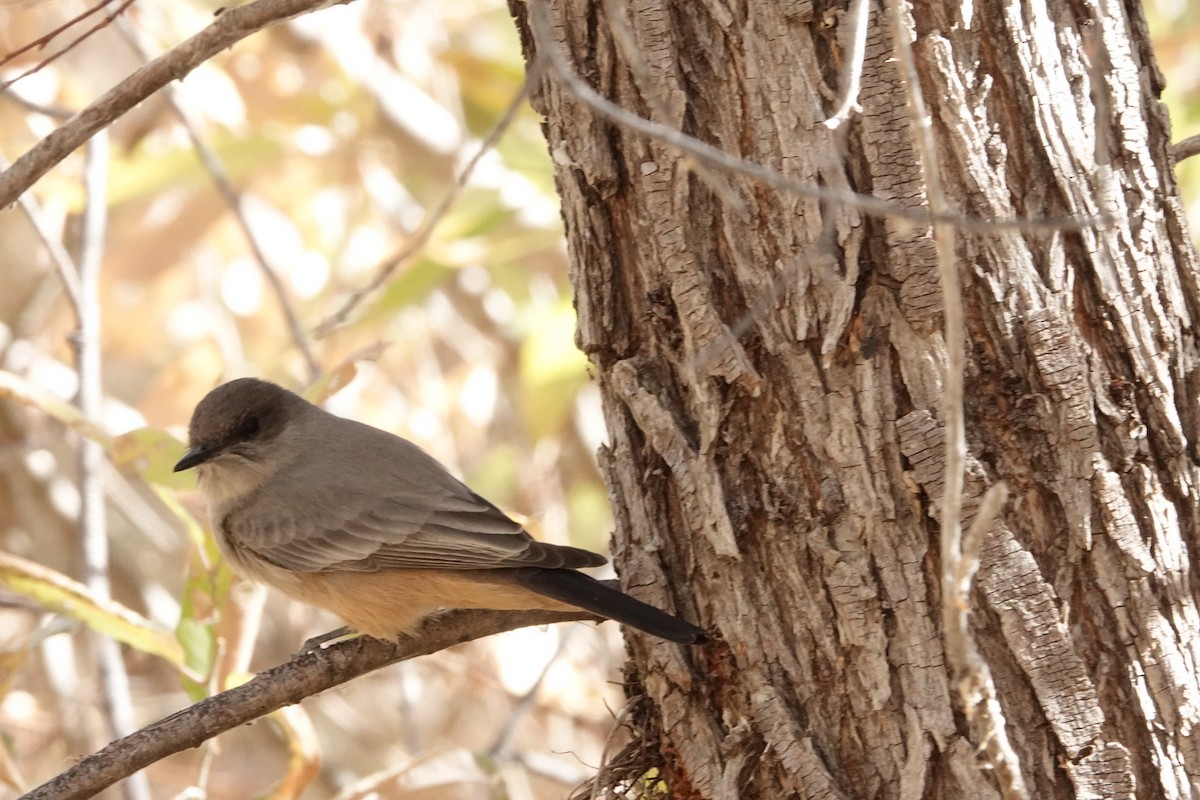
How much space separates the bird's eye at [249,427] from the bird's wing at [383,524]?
22 centimetres

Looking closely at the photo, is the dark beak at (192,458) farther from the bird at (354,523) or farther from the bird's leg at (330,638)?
the bird's leg at (330,638)

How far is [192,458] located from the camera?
12.6 ft

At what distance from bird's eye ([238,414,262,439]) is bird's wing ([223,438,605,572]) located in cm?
22

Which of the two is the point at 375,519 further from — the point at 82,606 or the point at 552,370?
the point at 552,370

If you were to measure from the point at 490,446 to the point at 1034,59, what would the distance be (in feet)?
18.0

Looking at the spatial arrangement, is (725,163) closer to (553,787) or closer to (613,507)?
(613,507)

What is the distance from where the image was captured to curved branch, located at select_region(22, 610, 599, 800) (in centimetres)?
244

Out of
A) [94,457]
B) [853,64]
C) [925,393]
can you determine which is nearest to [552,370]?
[94,457]

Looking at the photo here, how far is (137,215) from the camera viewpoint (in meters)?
6.47

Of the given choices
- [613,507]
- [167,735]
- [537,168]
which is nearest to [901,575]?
[613,507]

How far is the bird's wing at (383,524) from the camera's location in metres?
3.38

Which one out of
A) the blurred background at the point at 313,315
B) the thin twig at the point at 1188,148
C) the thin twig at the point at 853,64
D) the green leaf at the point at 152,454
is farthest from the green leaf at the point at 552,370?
the thin twig at the point at 853,64

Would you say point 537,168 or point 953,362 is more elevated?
point 537,168

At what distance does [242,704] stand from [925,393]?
146cm
